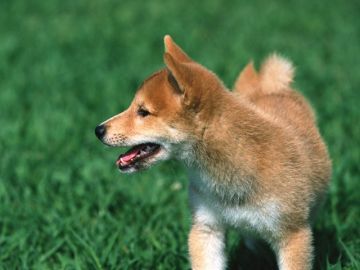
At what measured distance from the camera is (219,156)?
4.16 metres

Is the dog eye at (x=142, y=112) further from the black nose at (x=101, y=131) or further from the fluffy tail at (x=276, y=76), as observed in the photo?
the fluffy tail at (x=276, y=76)

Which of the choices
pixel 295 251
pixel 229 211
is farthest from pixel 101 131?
pixel 295 251

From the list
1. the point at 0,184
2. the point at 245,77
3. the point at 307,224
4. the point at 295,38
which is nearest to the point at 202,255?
the point at 307,224

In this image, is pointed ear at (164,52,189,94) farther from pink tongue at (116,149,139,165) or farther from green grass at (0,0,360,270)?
green grass at (0,0,360,270)

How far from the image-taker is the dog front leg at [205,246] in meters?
4.46

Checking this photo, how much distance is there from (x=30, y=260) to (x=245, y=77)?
2059mm

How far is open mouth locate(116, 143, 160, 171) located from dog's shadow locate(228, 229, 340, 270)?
1.15 metres

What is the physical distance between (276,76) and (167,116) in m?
1.62

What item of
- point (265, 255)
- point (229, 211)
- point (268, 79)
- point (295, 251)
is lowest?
point (265, 255)

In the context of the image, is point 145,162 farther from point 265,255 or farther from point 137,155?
point 265,255

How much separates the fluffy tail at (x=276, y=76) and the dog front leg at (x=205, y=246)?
54.5 inches

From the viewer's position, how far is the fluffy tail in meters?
5.44

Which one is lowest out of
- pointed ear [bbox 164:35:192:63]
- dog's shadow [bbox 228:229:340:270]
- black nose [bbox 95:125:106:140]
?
dog's shadow [bbox 228:229:340:270]

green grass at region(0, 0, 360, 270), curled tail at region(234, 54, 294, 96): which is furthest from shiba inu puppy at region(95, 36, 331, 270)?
curled tail at region(234, 54, 294, 96)
